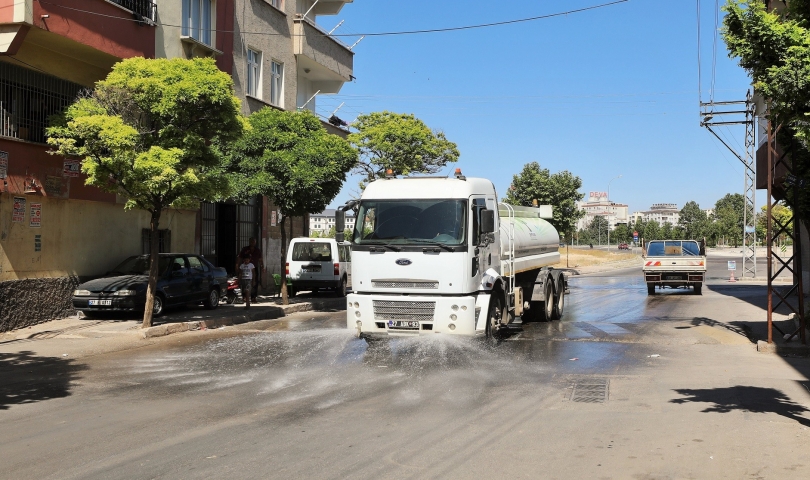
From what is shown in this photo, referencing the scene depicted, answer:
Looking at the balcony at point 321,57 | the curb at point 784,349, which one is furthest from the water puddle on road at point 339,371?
the balcony at point 321,57

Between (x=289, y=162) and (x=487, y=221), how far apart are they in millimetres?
9348

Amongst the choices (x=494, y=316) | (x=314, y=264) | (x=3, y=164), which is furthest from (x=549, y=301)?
(x=3, y=164)

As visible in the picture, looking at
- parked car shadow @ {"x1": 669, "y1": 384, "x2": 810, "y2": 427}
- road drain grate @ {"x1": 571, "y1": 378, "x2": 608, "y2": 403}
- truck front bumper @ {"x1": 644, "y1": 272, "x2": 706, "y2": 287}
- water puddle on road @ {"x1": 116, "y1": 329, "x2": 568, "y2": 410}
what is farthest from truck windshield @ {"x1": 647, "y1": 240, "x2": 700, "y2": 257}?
parked car shadow @ {"x1": 669, "y1": 384, "x2": 810, "y2": 427}

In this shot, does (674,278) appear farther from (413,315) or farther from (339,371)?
(339,371)

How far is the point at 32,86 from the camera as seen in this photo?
16.6 metres

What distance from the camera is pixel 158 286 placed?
58.5 ft

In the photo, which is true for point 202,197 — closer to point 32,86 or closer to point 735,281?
point 32,86

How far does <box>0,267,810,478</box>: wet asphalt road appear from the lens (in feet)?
20.5

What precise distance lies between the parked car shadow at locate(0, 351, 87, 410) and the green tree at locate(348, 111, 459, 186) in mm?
30226

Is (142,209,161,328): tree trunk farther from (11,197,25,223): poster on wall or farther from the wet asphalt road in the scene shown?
(11,197,25,223): poster on wall

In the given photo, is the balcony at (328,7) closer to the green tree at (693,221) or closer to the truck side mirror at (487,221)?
the truck side mirror at (487,221)

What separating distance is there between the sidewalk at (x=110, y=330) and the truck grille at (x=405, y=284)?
5042 mm

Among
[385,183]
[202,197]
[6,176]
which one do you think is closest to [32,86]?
[6,176]

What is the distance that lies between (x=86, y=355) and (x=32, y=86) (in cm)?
702
